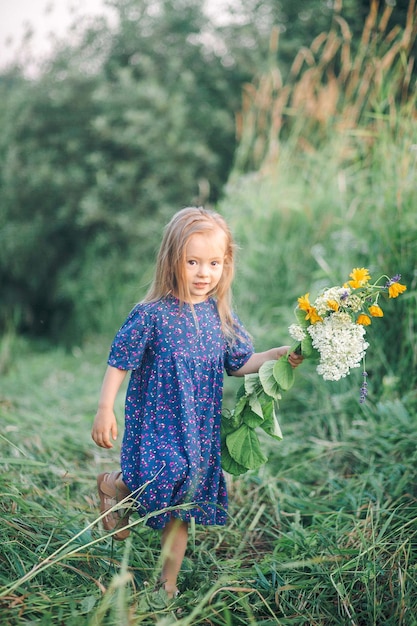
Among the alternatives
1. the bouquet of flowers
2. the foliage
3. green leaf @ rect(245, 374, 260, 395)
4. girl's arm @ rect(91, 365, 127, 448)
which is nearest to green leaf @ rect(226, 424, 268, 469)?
the bouquet of flowers

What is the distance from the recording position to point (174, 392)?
1.87 metres

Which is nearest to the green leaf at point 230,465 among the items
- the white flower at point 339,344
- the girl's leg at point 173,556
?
the girl's leg at point 173,556

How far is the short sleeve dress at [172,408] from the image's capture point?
1.84 m

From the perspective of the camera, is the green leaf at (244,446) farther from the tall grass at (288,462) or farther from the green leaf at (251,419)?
the tall grass at (288,462)

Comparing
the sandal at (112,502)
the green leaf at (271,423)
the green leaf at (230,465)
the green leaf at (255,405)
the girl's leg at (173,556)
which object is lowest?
the girl's leg at (173,556)

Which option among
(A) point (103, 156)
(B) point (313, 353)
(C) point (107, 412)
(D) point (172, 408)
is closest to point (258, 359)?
(B) point (313, 353)

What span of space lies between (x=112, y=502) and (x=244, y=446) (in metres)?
0.47

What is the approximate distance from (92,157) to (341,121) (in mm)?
2683

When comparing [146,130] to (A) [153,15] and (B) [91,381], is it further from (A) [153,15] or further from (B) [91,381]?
(B) [91,381]

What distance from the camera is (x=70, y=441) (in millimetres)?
3021

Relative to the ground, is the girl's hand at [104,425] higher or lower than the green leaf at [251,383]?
lower

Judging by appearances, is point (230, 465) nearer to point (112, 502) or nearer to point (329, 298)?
point (112, 502)

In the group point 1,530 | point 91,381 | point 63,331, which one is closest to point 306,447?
point 1,530

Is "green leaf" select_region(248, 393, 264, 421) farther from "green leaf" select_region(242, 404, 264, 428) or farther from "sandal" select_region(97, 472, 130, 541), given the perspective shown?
"sandal" select_region(97, 472, 130, 541)
